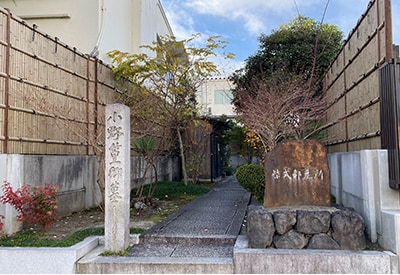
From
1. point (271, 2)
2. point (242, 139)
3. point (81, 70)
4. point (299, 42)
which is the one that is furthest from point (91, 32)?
point (242, 139)

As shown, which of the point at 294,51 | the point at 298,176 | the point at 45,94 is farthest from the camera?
the point at 294,51

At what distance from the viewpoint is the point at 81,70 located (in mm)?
8945

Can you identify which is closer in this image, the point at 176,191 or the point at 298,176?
the point at 298,176

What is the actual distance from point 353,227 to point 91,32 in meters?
9.10

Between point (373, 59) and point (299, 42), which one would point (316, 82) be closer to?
point (299, 42)

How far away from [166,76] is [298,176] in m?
7.27

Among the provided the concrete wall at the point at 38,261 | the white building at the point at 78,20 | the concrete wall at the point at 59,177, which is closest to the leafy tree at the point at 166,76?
the white building at the point at 78,20

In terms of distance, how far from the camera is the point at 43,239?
5816 mm

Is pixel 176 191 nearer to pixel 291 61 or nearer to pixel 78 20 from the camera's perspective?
pixel 78 20

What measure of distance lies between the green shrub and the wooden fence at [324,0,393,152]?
2.21 m

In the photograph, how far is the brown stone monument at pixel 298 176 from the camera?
6.00 m

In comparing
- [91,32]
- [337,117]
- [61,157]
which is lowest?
[61,157]

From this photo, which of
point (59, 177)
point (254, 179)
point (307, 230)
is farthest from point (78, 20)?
point (307, 230)

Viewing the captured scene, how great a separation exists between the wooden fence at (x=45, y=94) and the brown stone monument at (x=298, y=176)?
4112mm
